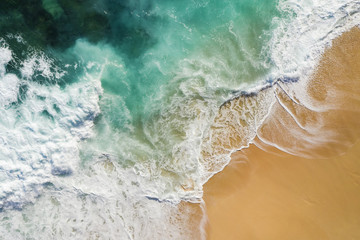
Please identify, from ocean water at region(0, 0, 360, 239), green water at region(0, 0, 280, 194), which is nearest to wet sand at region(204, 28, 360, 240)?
ocean water at region(0, 0, 360, 239)

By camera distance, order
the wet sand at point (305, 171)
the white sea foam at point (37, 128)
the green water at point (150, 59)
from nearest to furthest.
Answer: the wet sand at point (305, 171), the white sea foam at point (37, 128), the green water at point (150, 59)

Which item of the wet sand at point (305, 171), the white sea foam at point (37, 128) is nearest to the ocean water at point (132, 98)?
the white sea foam at point (37, 128)

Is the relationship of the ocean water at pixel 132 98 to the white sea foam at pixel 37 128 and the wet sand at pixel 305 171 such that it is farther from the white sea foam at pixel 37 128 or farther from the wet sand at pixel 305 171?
the wet sand at pixel 305 171

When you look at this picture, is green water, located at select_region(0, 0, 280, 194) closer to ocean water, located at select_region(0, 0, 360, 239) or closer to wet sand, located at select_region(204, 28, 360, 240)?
ocean water, located at select_region(0, 0, 360, 239)

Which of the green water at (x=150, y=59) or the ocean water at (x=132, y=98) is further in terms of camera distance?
the green water at (x=150, y=59)

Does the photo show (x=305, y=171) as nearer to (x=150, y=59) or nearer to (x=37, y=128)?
(x=150, y=59)

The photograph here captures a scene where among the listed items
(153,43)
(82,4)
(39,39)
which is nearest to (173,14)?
(153,43)

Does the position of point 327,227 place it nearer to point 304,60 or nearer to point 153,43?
point 304,60
